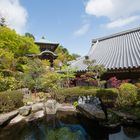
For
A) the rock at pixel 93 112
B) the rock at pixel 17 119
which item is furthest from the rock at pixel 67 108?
the rock at pixel 17 119

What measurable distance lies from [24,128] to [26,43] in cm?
1926

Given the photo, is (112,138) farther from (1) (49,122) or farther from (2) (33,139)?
(1) (49,122)

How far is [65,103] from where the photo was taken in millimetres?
16250

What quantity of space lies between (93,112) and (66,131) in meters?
2.18

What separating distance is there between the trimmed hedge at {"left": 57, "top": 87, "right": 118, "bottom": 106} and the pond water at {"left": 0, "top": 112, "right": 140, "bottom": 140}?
245 centimetres

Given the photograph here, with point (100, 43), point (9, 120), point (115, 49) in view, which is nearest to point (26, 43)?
point (100, 43)

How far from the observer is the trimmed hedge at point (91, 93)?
13477mm

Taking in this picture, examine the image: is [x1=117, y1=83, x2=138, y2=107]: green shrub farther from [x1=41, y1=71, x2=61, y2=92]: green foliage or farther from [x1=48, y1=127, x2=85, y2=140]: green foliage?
[x1=41, y1=71, x2=61, y2=92]: green foliage

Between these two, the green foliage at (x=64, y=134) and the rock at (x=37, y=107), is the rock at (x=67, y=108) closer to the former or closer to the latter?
the rock at (x=37, y=107)

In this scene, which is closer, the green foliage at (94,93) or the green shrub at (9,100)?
the green shrub at (9,100)

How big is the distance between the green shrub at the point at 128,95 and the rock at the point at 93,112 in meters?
2.16

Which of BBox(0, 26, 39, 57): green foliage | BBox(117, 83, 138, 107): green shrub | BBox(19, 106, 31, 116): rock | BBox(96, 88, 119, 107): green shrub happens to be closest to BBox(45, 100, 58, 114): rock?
BBox(19, 106, 31, 116): rock

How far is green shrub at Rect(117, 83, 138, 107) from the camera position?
40.7 feet

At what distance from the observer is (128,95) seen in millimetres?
12516
